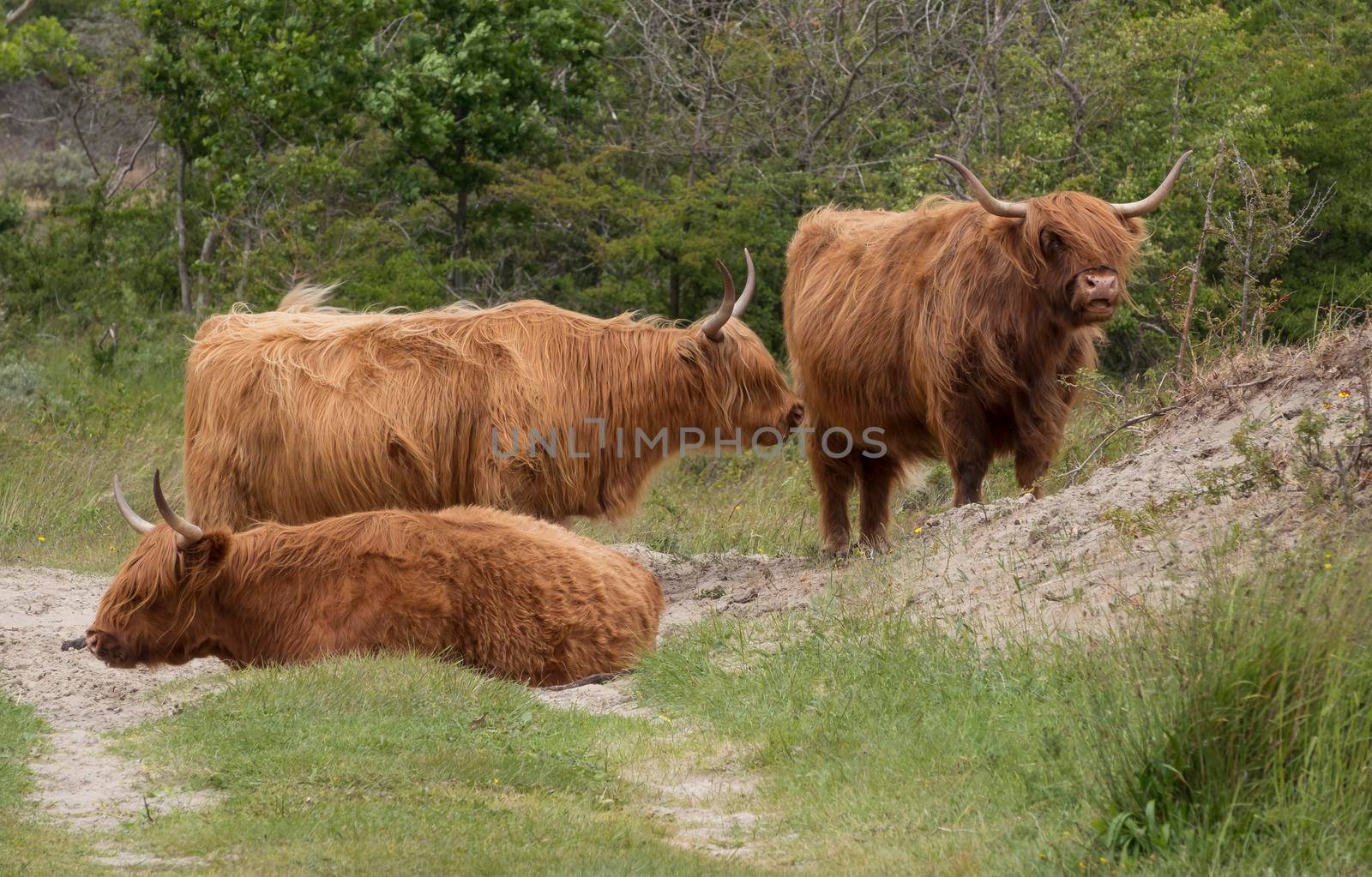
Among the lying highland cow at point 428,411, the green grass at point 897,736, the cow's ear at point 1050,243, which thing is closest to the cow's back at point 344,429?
the lying highland cow at point 428,411

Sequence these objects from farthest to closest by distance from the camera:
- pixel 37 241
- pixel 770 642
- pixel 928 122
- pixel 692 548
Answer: pixel 37 241
pixel 928 122
pixel 692 548
pixel 770 642

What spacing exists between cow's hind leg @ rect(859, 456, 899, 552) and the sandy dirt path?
12.9 ft

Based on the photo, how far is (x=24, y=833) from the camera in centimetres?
464

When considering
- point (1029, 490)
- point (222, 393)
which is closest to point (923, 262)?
point (1029, 490)

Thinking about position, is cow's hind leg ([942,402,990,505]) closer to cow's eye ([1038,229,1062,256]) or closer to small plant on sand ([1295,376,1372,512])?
cow's eye ([1038,229,1062,256])

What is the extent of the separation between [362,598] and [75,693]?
141 centimetres

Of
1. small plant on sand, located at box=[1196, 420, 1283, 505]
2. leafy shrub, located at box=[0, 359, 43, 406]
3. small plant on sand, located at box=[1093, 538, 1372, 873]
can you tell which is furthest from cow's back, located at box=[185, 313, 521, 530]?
leafy shrub, located at box=[0, 359, 43, 406]

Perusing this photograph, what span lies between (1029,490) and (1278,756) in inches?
162

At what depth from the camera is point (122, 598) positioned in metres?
6.92

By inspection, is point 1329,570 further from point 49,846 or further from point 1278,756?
point 49,846

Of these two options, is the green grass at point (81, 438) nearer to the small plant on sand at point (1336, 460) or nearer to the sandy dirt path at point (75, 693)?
the sandy dirt path at point (75, 693)

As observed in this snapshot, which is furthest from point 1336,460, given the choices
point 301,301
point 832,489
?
point 301,301

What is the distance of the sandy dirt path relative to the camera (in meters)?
5.11

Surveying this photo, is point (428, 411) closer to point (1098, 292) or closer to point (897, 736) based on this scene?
point (1098, 292)
